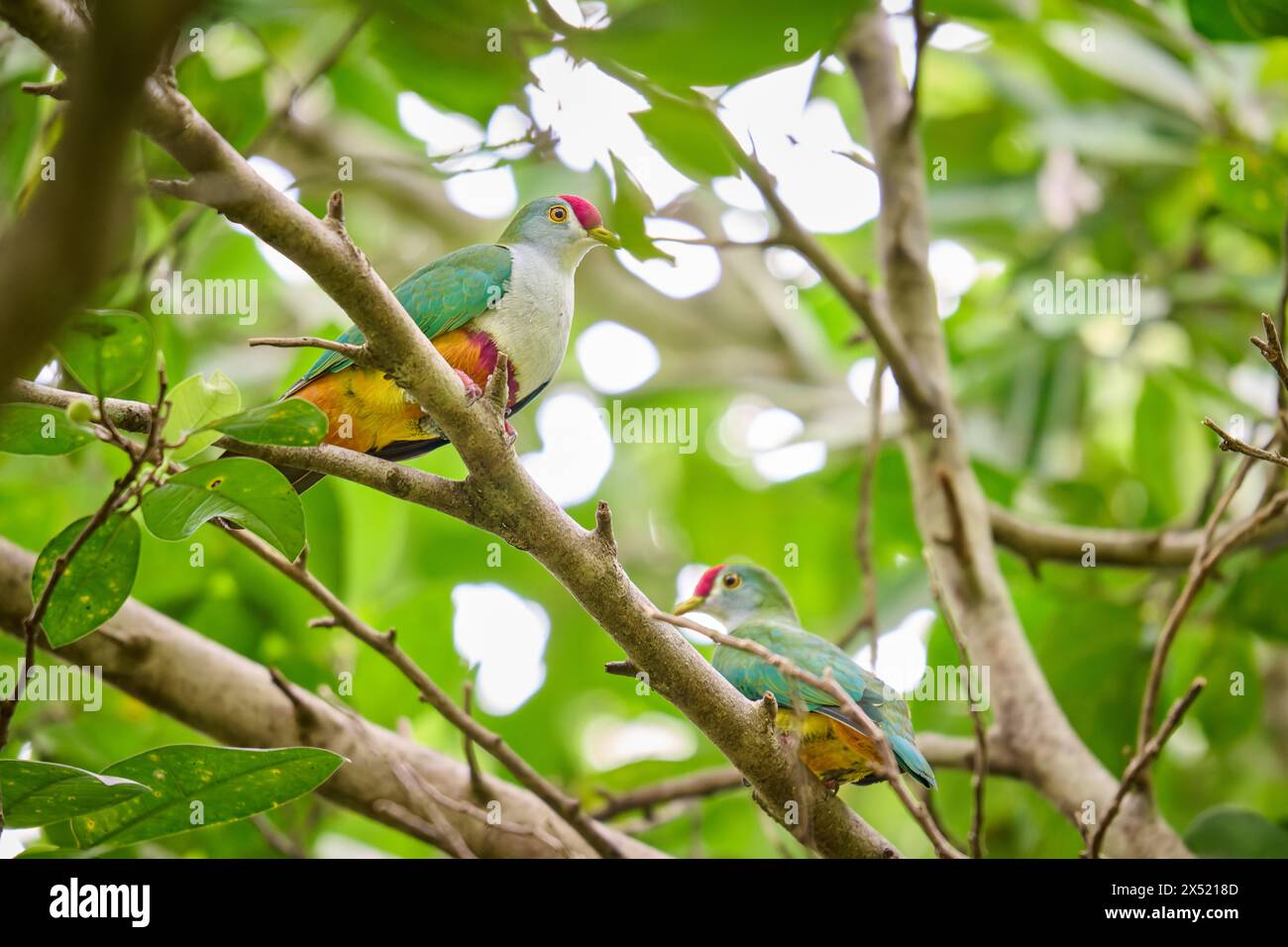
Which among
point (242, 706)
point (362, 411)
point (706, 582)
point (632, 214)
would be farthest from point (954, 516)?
point (242, 706)

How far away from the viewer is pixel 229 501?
1911mm

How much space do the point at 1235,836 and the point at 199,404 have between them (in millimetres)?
2813

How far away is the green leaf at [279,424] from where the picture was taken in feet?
5.90

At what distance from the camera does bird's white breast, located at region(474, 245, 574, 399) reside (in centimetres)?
251

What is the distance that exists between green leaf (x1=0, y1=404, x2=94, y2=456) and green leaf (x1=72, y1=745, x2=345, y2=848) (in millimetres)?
539

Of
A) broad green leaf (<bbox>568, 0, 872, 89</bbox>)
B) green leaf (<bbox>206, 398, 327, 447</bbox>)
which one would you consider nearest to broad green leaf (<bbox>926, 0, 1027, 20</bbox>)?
broad green leaf (<bbox>568, 0, 872, 89</bbox>)

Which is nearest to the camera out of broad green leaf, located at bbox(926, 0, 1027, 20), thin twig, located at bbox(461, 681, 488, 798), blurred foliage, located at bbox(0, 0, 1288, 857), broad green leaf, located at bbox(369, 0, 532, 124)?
broad green leaf, located at bbox(369, 0, 532, 124)

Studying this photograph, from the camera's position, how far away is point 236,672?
3.09 m

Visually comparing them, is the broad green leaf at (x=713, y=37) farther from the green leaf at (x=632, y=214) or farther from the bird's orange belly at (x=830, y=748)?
the bird's orange belly at (x=830, y=748)

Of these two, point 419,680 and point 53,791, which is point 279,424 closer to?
point 53,791

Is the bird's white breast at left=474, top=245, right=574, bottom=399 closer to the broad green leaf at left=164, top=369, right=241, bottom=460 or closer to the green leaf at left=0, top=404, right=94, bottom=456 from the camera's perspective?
the broad green leaf at left=164, top=369, right=241, bottom=460

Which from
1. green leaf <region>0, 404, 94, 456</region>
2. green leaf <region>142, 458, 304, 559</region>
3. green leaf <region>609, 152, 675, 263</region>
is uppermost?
green leaf <region>609, 152, 675, 263</region>

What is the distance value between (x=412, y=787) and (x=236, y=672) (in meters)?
0.56
